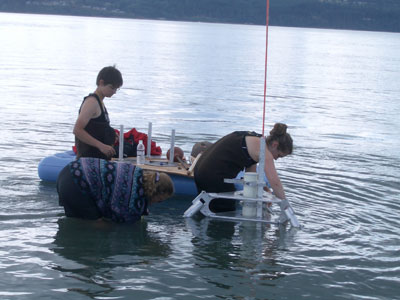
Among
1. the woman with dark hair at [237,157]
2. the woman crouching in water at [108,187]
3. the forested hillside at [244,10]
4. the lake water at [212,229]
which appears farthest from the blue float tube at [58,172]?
the forested hillside at [244,10]

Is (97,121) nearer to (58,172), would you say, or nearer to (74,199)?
(74,199)

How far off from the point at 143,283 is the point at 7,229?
76.3 inches

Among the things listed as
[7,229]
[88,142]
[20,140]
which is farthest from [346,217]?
[20,140]

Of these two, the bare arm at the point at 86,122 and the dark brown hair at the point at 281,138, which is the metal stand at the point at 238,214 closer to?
the dark brown hair at the point at 281,138

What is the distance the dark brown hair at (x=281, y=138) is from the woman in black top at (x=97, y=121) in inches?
71.5

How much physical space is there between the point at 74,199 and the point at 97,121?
1.34m

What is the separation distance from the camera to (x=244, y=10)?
167250mm

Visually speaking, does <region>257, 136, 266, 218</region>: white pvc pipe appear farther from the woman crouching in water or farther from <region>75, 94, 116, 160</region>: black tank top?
<region>75, 94, 116, 160</region>: black tank top

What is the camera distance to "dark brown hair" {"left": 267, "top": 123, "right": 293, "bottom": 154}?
688 cm

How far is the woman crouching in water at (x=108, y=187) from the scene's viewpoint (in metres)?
6.17

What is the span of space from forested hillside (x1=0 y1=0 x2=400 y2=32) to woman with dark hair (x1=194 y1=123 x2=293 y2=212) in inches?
6163

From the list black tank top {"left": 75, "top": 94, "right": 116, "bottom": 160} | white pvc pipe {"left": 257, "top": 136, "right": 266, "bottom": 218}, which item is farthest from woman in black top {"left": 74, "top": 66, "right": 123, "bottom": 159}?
white pvc pipe {"left": 257, "top": 136, "right": 266, "bottom": 218}

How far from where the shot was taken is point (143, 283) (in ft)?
Result: 18.4

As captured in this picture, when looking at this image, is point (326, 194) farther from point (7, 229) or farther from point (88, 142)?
point (7, 229)
